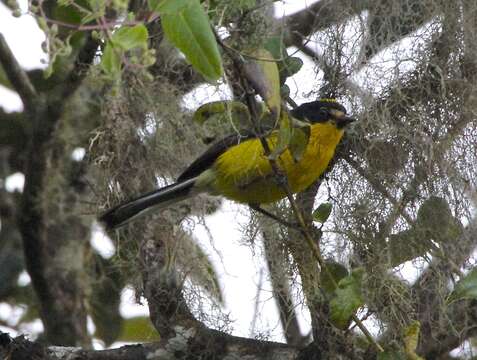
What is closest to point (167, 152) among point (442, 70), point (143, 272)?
point (143, 272)

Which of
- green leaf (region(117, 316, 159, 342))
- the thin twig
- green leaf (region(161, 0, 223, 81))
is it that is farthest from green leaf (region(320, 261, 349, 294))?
green leaf (region(117, 316, 159, 342))

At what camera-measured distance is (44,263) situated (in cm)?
427

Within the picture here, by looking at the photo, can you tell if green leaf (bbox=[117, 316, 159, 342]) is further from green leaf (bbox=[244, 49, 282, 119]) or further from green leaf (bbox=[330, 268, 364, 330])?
green leaf (bbox=[244, 49, 282, 119])

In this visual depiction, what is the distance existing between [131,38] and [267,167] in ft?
4.64

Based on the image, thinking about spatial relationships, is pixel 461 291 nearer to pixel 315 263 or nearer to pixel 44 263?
pixel 315 263

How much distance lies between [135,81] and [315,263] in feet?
2.93

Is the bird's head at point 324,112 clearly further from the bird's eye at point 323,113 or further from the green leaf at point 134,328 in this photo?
the green leaf at point 134,328

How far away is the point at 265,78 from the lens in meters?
2.39

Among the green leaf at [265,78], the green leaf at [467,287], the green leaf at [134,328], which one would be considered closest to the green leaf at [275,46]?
the green leaf at [265,78]

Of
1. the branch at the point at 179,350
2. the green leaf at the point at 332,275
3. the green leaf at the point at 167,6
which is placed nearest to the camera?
the green leaf at the point at 167,6

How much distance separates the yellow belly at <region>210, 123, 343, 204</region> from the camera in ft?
10.6

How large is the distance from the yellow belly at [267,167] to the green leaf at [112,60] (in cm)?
125

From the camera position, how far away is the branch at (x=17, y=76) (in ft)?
13.8

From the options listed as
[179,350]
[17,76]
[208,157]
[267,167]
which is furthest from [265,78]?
[17,76]
